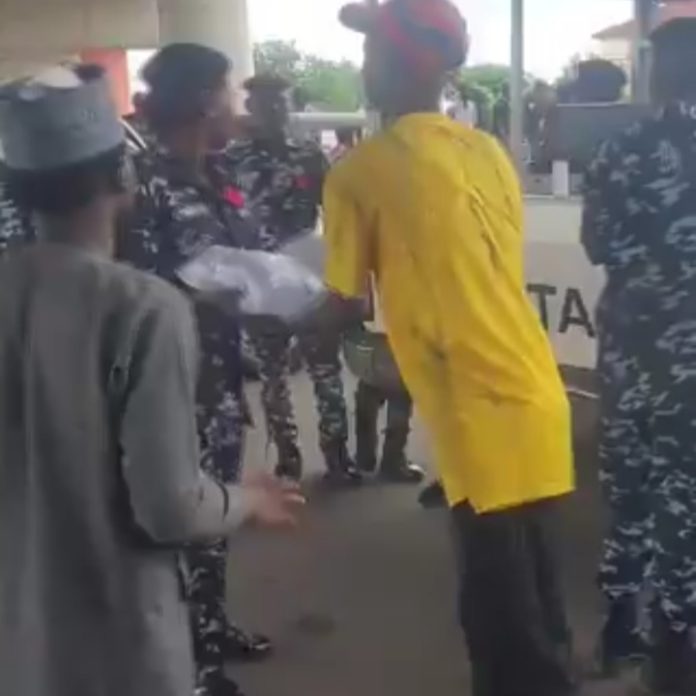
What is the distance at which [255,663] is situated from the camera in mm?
4422

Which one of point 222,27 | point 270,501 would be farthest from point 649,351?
point 222,27

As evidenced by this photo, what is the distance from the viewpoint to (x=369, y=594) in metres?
4.97

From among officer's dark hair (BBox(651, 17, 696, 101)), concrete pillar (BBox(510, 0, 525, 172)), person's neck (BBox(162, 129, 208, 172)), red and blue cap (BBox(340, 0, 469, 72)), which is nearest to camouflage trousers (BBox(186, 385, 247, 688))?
person's neck (BBox(162, 129, 208, 172))

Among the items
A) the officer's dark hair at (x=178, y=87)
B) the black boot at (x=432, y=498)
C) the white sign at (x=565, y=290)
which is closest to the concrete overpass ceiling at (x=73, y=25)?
the black boot at (x=432, y=498)

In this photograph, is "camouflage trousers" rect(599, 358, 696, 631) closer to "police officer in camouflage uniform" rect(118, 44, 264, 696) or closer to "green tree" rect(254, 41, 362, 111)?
"police officer in camouflage uniform" rect(118, 44, 264, 696)

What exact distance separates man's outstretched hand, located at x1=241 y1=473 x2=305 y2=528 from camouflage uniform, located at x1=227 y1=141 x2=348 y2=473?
3219mm

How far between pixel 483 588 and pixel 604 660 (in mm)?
1202

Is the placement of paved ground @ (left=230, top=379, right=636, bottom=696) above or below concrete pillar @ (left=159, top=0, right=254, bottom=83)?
below

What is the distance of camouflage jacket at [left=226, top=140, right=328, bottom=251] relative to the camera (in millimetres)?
5902

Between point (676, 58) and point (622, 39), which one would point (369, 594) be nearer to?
point (676, 58)

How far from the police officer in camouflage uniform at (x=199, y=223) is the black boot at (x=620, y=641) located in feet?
3.54

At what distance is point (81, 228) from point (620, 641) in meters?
2.46

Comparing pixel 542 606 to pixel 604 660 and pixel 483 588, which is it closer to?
pixel 483 588

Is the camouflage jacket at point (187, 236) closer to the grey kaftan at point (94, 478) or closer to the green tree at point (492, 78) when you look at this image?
the grey kaftan at point (94, 478)
